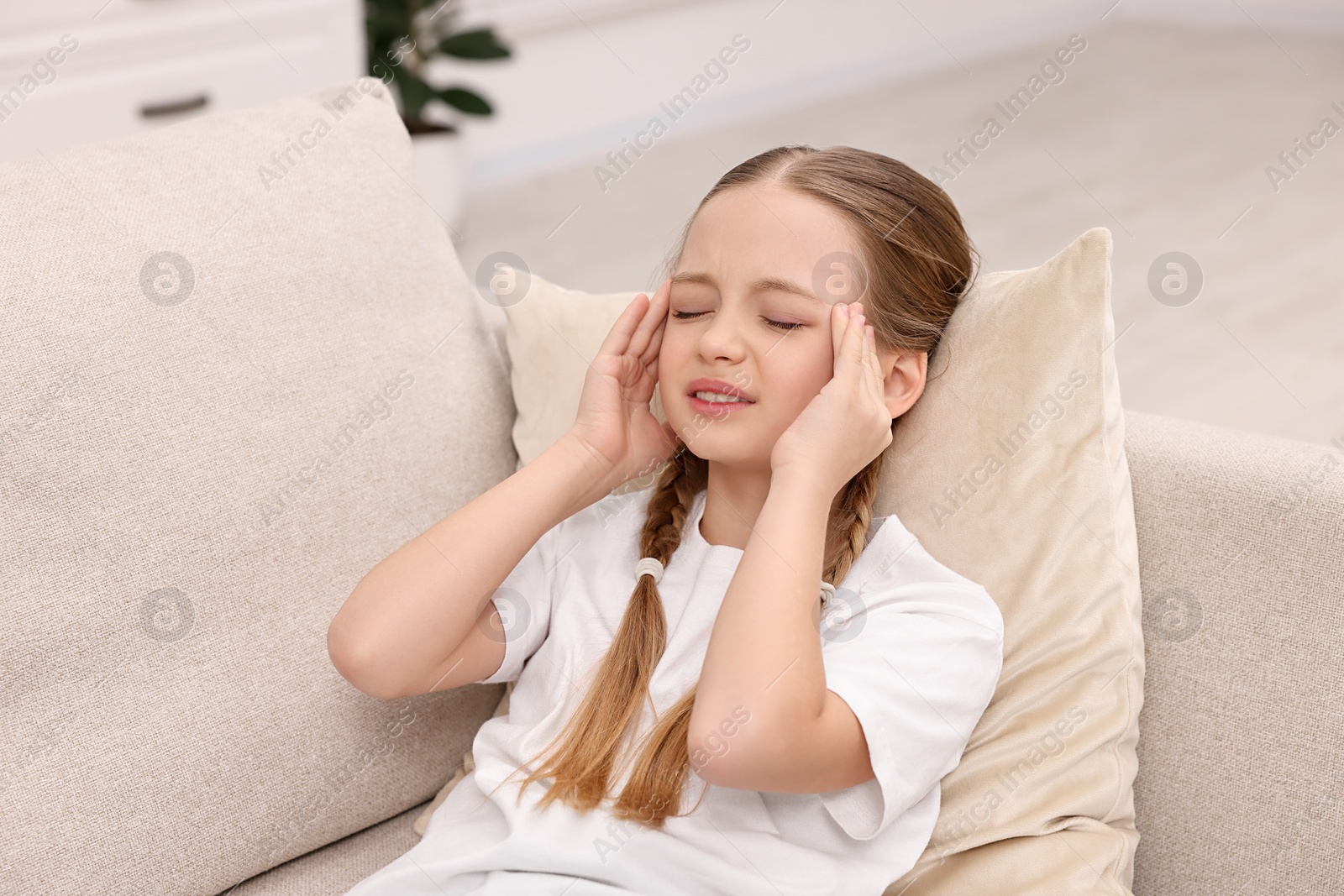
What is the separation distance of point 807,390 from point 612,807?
1.32 feet

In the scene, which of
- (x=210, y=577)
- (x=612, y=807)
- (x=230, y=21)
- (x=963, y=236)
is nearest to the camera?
(x=612, y=807)

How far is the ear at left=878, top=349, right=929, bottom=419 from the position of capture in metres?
1.13

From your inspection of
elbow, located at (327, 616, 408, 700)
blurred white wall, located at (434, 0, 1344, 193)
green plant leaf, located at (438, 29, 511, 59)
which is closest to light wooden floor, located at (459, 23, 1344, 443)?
blurred white wall, located at (434, 0, 1344, 193)

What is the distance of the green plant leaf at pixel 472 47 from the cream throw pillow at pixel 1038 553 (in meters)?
2.67

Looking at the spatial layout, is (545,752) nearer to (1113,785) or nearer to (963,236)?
(1113,785)

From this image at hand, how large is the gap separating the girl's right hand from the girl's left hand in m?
0.21

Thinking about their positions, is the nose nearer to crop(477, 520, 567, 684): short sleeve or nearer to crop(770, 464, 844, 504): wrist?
crop(770, 464, 844, 504): wrist

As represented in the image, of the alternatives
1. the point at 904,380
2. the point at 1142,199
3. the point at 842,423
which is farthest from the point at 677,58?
the point at 842,423

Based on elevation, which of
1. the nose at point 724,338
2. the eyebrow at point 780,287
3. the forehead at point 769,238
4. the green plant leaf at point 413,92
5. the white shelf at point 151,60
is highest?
the forehead at point 769,238

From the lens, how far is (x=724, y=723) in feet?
2.95

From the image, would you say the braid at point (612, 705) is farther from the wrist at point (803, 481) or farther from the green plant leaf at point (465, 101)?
the green plant leaf at point (465, 101)

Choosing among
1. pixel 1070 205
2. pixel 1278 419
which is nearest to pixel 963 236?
pixel 1278 419

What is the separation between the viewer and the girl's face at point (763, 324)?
107cm

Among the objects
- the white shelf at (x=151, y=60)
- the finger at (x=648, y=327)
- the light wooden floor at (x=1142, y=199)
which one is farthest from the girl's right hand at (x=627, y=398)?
the white shelf at (x=151, y=60)
